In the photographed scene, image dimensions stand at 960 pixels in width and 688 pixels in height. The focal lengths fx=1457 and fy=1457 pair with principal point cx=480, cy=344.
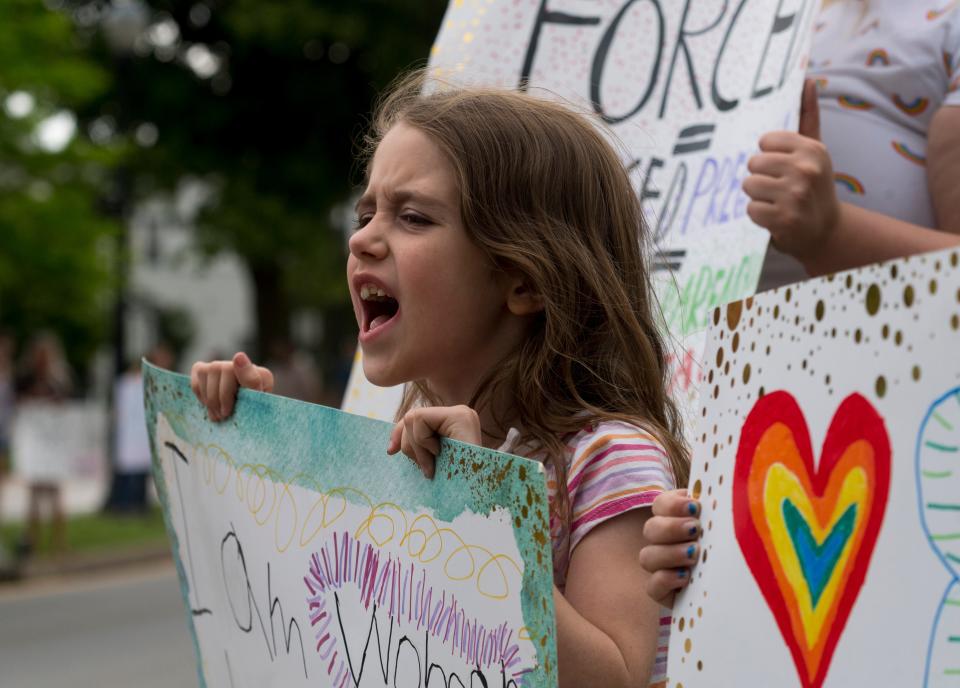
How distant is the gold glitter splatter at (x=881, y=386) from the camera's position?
0.95 metres

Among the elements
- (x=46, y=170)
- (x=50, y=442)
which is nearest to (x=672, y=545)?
(x=50, y=442)

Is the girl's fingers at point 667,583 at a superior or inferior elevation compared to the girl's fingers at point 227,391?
superior

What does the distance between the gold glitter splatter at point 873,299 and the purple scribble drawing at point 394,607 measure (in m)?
0.42

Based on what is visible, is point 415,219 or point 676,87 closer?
point 415,219

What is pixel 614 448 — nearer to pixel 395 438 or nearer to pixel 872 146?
pixel 395 438

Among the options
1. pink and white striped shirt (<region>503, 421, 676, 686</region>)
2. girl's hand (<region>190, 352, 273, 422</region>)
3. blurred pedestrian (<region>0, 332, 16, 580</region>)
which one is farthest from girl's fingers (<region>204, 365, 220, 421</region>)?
blurred pedestrian (<region>0, 332, 16, 580</region>)

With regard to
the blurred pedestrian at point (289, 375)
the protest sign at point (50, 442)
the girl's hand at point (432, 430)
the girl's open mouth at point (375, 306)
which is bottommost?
the blurred pedestrian at point (289, 375)

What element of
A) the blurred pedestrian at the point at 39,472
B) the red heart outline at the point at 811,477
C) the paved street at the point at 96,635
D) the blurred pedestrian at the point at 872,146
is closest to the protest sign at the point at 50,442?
the blurred pedestrian at the point at 39,472

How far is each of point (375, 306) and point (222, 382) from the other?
21cm

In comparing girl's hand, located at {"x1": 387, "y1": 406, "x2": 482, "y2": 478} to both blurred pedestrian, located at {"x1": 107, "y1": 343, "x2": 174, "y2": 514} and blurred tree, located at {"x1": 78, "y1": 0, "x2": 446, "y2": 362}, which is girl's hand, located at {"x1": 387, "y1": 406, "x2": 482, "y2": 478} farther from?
blurred tree, located at {"x1": 78, "y1": 0, "x2": 446, "y2": 362}

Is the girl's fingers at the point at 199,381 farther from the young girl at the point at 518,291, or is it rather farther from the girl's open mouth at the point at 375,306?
the girl's open mouth at the point at 375,306

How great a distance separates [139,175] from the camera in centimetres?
1836

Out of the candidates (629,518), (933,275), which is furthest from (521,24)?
(933,275)

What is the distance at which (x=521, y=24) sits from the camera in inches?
87.6
